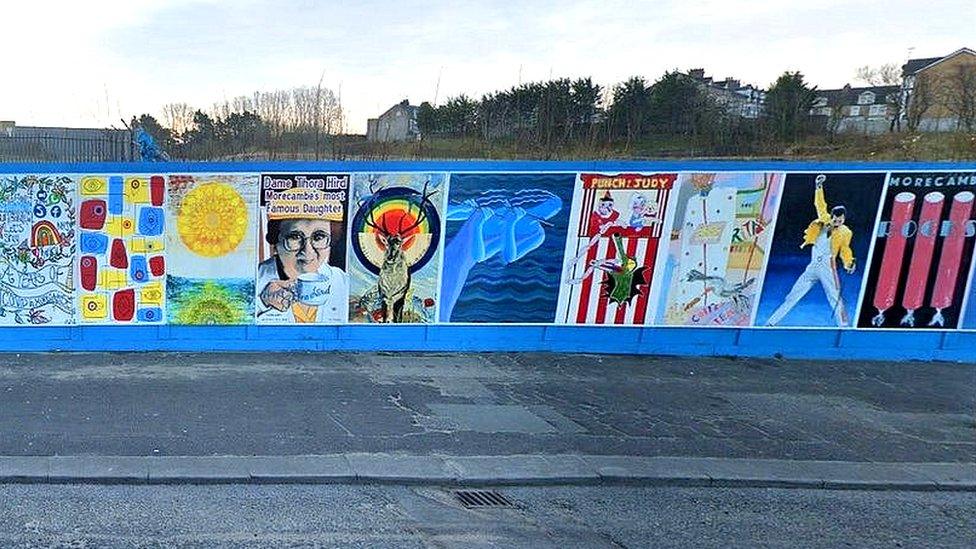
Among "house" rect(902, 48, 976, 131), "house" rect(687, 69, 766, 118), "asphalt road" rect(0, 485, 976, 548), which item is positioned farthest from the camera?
"house" rect(902, 48, 976, 131)

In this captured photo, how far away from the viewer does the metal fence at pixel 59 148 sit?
11328 millimetres

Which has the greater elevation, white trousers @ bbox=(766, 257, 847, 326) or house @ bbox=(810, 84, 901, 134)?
house @ bbox=(810, 84, 901, 134)

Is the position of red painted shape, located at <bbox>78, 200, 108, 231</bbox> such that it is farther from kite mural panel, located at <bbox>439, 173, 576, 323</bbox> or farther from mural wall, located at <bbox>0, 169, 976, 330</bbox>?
kite mural panel, located at <bbox>439, 173, 576, 323</bbox>

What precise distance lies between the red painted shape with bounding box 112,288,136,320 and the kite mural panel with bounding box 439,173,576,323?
350 centimetres

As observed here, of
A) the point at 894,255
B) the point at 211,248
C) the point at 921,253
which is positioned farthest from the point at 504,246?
the point at 921,253

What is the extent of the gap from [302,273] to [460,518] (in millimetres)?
4080

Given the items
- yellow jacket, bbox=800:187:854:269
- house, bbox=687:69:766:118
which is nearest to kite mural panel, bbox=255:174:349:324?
yellow jacket, bbox=800:187:854:269

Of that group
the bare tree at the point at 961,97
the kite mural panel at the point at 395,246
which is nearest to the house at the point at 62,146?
the kite mural panel at the point at 395,246

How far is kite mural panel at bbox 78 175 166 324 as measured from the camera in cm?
639

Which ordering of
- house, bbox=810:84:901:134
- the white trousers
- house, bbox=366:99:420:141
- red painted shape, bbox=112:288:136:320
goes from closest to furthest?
1. red painted shape, bbox=112:288:136:320
2. the white trousers
3. house, bbox=366:99:420:141
4. house, bbox=810:84:901:134

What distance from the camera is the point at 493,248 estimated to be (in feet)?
22.7

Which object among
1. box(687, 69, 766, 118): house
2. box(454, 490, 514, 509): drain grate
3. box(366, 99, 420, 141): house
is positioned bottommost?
box(454, 490, 514, 509): drain grate

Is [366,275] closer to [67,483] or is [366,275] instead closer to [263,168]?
[263,168]

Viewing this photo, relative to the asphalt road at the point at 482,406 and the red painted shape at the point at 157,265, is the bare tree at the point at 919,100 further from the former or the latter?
the red painted shape at the point at 157,265
